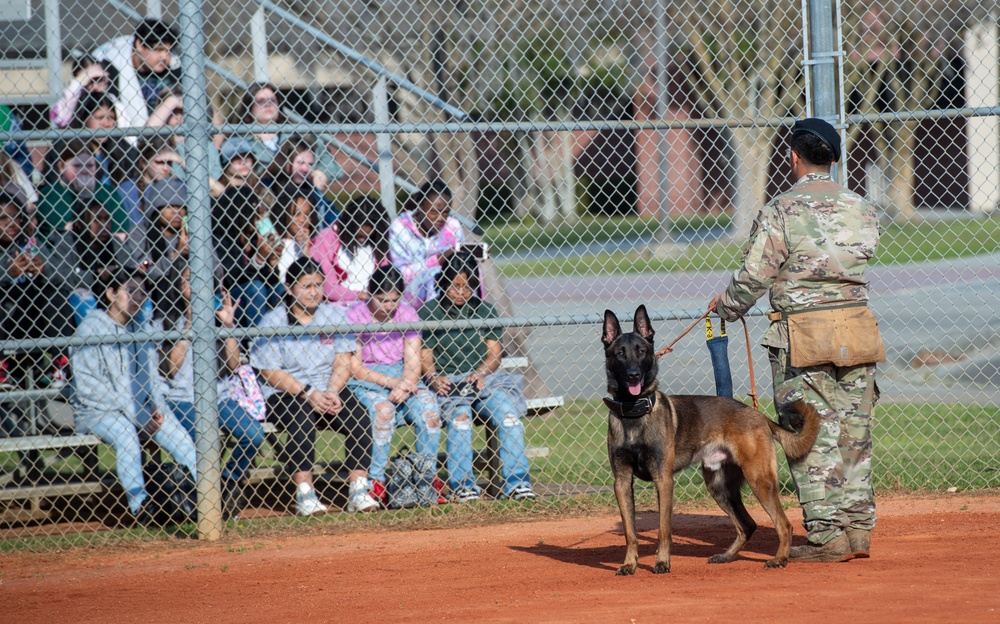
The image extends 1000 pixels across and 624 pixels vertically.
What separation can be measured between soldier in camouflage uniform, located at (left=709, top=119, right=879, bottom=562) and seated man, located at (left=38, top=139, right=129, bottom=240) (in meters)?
4.40

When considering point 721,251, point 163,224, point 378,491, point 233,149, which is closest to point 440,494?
point 378,491

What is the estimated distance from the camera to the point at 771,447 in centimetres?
513

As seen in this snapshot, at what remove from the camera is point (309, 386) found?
679 centimetres

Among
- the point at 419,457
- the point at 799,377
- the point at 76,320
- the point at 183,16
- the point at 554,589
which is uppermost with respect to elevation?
the point at 183,16

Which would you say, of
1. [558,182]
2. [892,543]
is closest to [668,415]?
[892,543]

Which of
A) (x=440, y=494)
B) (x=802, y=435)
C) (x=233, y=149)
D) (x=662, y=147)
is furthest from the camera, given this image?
(x=662, y=147)

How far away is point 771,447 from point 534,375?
163 inches

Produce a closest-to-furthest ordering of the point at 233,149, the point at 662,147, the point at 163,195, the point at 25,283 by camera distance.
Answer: the point at 25,283, the point at 163,195, the point at 233,149, the point at 662,147

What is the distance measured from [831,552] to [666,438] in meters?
1.00

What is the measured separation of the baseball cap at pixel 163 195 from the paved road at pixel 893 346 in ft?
11.5

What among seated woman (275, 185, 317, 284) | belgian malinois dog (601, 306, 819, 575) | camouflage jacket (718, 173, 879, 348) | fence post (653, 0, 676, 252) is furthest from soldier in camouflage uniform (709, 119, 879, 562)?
fence post (653, 0, 676, 252)

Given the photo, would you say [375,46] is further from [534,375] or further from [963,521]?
[963,521]

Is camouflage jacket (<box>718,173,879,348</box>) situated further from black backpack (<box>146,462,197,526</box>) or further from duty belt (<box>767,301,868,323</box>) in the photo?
black backpack (<box>146,462,197,526</box>)

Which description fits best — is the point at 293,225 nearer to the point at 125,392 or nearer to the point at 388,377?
the point at 388,377
